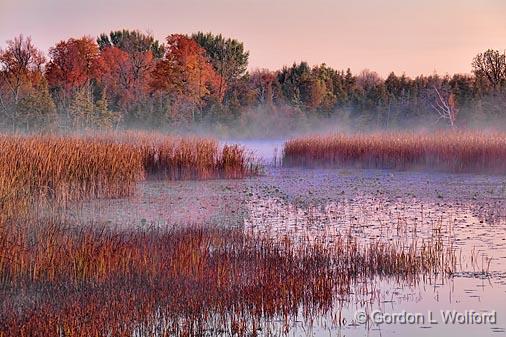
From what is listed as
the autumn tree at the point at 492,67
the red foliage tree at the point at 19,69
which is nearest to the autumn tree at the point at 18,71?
the red foliage tree at the point at 19,69

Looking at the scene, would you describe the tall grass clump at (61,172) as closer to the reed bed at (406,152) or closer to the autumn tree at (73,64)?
the reed bed at (406,152)

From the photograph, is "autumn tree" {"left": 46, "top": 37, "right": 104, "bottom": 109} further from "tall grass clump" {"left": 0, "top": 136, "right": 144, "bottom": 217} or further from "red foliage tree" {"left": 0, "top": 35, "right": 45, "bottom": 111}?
"tall grass clump" {"left": 0, "top": 136, "right": 144, "bottom": 217}

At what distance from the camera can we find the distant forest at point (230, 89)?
136 ft

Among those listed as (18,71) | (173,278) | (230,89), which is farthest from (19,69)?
(173,278)

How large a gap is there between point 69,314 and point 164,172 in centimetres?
1252

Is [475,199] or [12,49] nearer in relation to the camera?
[475,199]

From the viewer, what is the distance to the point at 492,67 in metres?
43.2

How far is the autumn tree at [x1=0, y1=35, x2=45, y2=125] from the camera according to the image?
35.9 meters

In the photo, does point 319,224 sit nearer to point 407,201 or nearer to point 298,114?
point 407,201

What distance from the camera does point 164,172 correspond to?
18031 mm

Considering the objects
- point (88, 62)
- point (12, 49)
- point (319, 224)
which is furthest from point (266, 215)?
point (88, 62)

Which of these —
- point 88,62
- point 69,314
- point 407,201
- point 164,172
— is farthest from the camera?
point 88,62

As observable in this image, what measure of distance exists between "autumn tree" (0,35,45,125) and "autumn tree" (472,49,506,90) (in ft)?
82.8

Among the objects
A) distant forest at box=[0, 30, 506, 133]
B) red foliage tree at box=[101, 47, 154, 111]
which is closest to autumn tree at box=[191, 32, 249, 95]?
distant forest at box=[0, 30, 506, 133]
